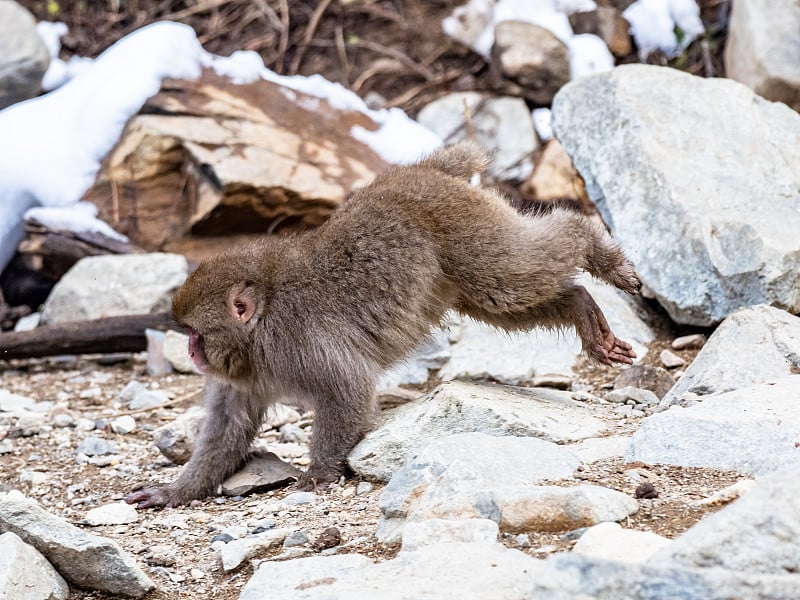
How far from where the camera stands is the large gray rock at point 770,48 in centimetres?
877

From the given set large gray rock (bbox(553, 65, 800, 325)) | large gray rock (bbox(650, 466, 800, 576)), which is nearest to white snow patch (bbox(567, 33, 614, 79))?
large gray rock (bbox(553, 65, 800, 325))

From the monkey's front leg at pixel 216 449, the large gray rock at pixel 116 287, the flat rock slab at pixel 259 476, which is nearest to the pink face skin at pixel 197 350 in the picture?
the monkey's front leg at pixel 216 449

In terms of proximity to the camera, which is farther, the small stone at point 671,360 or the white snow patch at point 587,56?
the white snow patch at point 587,56

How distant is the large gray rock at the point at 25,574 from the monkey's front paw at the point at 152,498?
128cm

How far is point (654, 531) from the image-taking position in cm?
345

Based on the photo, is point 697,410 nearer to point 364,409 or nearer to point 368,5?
point 364,409

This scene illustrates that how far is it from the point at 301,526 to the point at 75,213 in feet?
17.6

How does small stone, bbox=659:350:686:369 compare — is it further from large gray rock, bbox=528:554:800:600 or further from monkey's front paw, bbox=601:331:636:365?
large gray rock, bbox=528:554:800:600

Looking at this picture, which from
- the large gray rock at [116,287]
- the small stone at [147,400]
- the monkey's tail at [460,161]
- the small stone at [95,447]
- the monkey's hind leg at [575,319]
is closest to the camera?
the monkey's hind leg at [575,319]

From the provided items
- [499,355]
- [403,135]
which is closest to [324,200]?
[403,135]

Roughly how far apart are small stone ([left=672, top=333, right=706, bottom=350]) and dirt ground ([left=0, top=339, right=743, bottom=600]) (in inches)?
4.9

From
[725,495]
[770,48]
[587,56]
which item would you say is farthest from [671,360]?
[587,56]

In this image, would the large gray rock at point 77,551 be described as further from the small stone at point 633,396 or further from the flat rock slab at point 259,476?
the small stone at point 633,396

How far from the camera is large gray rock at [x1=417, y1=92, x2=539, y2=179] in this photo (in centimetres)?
1002
